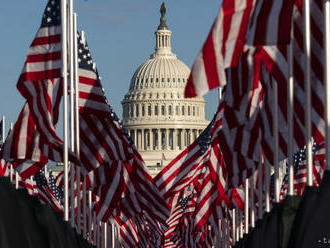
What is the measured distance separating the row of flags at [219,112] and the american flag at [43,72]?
0.06ft

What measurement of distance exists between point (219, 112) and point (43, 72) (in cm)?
941

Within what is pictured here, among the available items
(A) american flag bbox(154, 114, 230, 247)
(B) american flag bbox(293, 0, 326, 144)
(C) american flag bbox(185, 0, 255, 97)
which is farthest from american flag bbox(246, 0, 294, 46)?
(A) american flag bbox(154, 114, 230, 247)

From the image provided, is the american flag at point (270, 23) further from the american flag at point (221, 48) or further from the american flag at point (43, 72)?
the american flag at point (43, 72)

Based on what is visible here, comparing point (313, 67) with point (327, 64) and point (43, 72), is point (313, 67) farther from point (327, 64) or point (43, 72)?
point (43, 72)

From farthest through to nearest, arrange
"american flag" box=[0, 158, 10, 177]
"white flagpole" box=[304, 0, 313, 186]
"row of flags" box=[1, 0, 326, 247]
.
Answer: "american flag" box=[0, 158, 10, 177] → "white flagpole" box=[304, 0, 313, 186] → "row of flags" box=[1, 0, 326, 247]

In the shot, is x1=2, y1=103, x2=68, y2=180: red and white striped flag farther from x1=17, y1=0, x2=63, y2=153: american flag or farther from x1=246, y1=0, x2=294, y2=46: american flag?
x1=246, y1=0, x2=294, y2=46: american flag

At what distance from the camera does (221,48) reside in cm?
1867

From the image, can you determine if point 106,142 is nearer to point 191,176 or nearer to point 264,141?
point 264,141

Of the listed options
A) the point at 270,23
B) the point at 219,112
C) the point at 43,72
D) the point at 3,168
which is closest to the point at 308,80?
the point at 270,23

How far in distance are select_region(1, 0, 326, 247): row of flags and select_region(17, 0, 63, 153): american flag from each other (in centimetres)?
2

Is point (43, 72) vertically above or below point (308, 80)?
above

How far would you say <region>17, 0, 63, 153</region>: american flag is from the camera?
84.6 feet

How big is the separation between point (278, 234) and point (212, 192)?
60.2ft

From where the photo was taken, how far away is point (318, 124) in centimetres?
2156
